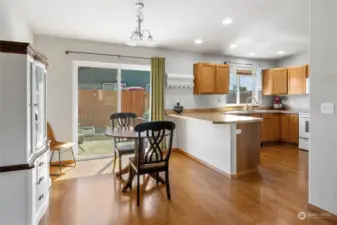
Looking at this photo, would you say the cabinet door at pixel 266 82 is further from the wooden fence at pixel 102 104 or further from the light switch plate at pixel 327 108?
the light switch plate at pixel 327 108

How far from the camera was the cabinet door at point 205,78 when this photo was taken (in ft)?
17.1

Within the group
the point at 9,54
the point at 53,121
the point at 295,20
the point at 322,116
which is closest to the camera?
the point at 9,54

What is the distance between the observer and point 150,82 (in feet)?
16.1

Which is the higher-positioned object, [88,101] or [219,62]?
[219,62]

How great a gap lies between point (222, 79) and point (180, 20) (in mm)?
2276

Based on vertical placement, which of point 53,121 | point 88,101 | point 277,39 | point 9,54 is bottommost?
point 53,121

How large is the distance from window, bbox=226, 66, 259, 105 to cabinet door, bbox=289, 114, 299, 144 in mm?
1258

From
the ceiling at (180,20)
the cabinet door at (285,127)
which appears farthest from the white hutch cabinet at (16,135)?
the cabinet door at (285,127)

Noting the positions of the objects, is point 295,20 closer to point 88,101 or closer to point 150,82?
point 150,82

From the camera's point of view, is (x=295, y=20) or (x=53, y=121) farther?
(x=53, y=121)

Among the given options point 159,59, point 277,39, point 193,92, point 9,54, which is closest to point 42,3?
point 9,54

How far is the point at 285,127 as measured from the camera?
5801 millimetres

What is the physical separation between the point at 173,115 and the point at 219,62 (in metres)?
2.03

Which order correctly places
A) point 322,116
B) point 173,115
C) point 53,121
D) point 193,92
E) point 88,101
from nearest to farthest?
1. point 322,116
2. point 53,121
3. point 88,101
4. point 173,115
5. point 193,92
